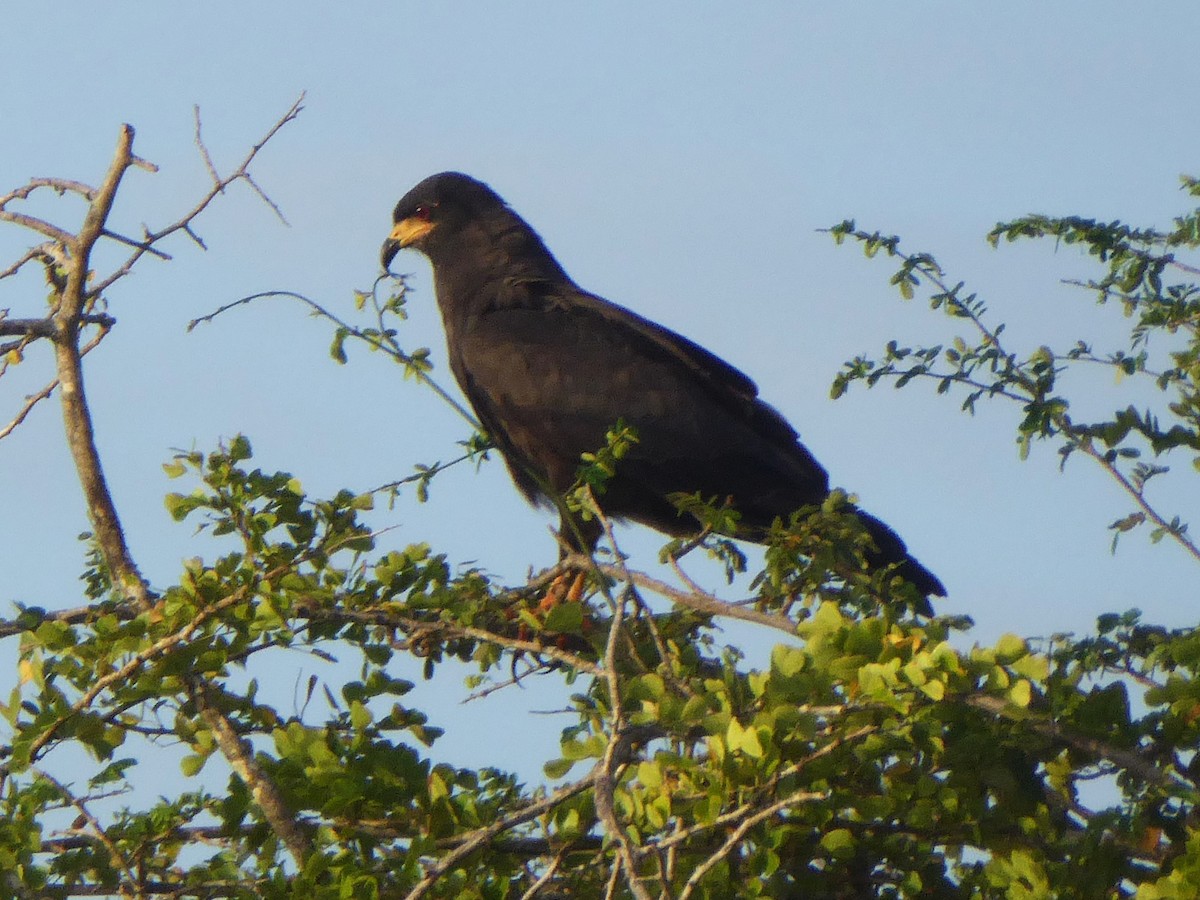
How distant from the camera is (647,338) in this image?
6223mm

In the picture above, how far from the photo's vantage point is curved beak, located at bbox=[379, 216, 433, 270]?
281 inches

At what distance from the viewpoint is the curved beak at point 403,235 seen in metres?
7.13

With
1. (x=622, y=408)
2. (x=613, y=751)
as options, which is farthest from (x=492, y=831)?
(x=622, y=408)

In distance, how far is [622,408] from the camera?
600 cm

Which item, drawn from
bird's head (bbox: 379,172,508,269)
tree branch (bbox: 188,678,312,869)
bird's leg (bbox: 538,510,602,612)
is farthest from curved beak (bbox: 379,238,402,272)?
tree branch (bbox: 188,678,312,869)

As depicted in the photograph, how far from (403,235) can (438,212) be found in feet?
0.66

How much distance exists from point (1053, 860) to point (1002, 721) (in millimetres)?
262

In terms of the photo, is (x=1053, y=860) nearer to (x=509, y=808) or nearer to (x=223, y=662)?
(x=509, y=808)

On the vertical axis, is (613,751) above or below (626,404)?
below

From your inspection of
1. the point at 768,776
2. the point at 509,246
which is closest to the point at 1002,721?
the point at 768,776

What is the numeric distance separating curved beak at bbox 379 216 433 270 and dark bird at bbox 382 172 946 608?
2.69ft

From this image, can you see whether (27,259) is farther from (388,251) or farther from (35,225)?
(388,251)

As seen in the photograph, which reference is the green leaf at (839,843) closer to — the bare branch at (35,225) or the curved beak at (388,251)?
the bare branch at (35,225)

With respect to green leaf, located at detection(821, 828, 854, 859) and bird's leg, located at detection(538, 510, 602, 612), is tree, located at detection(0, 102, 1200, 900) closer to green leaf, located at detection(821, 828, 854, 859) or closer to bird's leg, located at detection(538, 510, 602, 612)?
green leaf, located at detection(821, 828, 854, 859)
